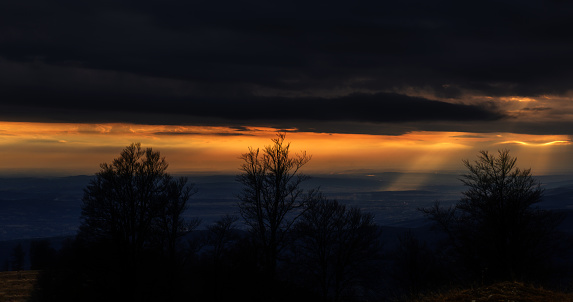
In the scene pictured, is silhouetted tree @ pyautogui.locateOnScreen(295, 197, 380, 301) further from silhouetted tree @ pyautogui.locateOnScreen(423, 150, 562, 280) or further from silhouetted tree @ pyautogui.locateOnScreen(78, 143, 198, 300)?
silhouetted tree @ pyautogui.locateOnScreen(78, 143, 198, 300)

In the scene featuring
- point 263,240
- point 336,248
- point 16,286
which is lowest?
point 16,286

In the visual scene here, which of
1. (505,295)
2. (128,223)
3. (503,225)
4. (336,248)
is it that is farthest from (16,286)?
(505,295)

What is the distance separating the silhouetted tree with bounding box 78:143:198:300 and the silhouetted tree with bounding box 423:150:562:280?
2246 cm

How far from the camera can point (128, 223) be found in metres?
33.4

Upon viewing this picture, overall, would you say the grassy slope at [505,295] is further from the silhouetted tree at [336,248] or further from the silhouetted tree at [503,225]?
the silhouetted tree at [336,248]

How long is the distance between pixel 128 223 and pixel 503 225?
2699 centimetres

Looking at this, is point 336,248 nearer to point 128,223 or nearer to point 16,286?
point 128,223

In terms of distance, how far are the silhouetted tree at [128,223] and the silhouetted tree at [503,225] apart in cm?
2246

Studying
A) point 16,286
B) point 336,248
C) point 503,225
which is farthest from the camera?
point 16,286

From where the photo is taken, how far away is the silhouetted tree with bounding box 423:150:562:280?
1288 inches

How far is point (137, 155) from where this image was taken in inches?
1382

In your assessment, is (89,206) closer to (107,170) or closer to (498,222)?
(107,170)

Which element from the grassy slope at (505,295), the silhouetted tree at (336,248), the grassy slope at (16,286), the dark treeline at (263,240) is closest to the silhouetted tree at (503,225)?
the dark treeline at (263,240)

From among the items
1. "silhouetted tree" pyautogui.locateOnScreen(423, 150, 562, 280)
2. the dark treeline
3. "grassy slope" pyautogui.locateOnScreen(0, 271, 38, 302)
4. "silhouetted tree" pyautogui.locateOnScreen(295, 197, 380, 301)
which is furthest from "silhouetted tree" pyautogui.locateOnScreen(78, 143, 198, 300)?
"silhouetted tree" pyautogui.locateOnScreen(423, 150, 562, 280)
